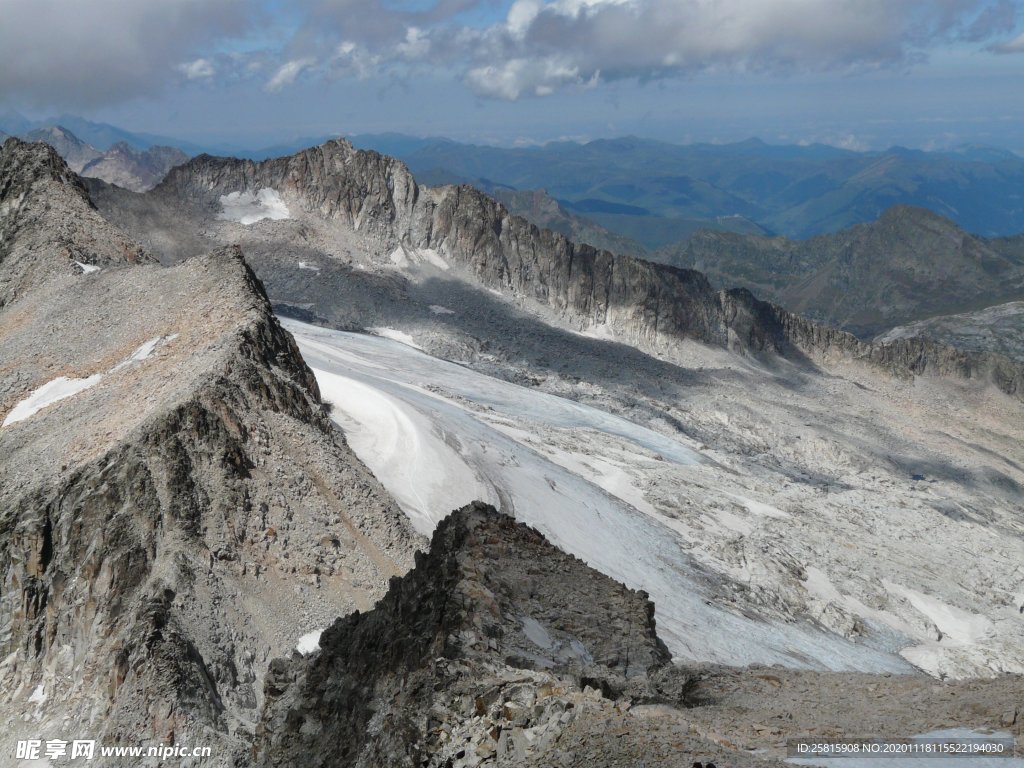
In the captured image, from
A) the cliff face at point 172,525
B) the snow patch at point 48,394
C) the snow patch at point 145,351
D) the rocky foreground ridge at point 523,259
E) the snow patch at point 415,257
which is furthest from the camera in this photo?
the rocky foreground ridge at point 523,259

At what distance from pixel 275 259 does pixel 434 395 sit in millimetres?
44394

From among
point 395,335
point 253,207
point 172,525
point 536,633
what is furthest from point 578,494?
point 253,207

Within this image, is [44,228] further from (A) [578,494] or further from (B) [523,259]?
(B) [523,259]

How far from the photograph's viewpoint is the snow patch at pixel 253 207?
4139 inches

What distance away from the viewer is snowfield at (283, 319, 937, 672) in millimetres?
36750

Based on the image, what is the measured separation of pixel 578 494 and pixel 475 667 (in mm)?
36964

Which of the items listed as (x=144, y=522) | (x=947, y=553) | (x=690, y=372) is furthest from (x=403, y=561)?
(x=690, y=372)

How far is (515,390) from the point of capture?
74.6 metres

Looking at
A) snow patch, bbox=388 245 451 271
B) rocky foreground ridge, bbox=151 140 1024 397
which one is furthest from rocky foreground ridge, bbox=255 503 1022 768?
rocky foreground ridge, bbox=151 140 1024 397

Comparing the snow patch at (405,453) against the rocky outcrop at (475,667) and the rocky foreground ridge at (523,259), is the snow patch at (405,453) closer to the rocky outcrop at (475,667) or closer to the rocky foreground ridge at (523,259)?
the rocky outcrop at (475,667)

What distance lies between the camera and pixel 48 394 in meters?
28.8

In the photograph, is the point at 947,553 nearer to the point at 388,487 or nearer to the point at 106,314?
the point at 388,487

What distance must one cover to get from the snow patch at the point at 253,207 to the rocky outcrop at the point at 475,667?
314ft

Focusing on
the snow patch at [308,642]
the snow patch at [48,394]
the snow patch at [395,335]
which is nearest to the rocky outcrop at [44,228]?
the snow patch at [48,394]
